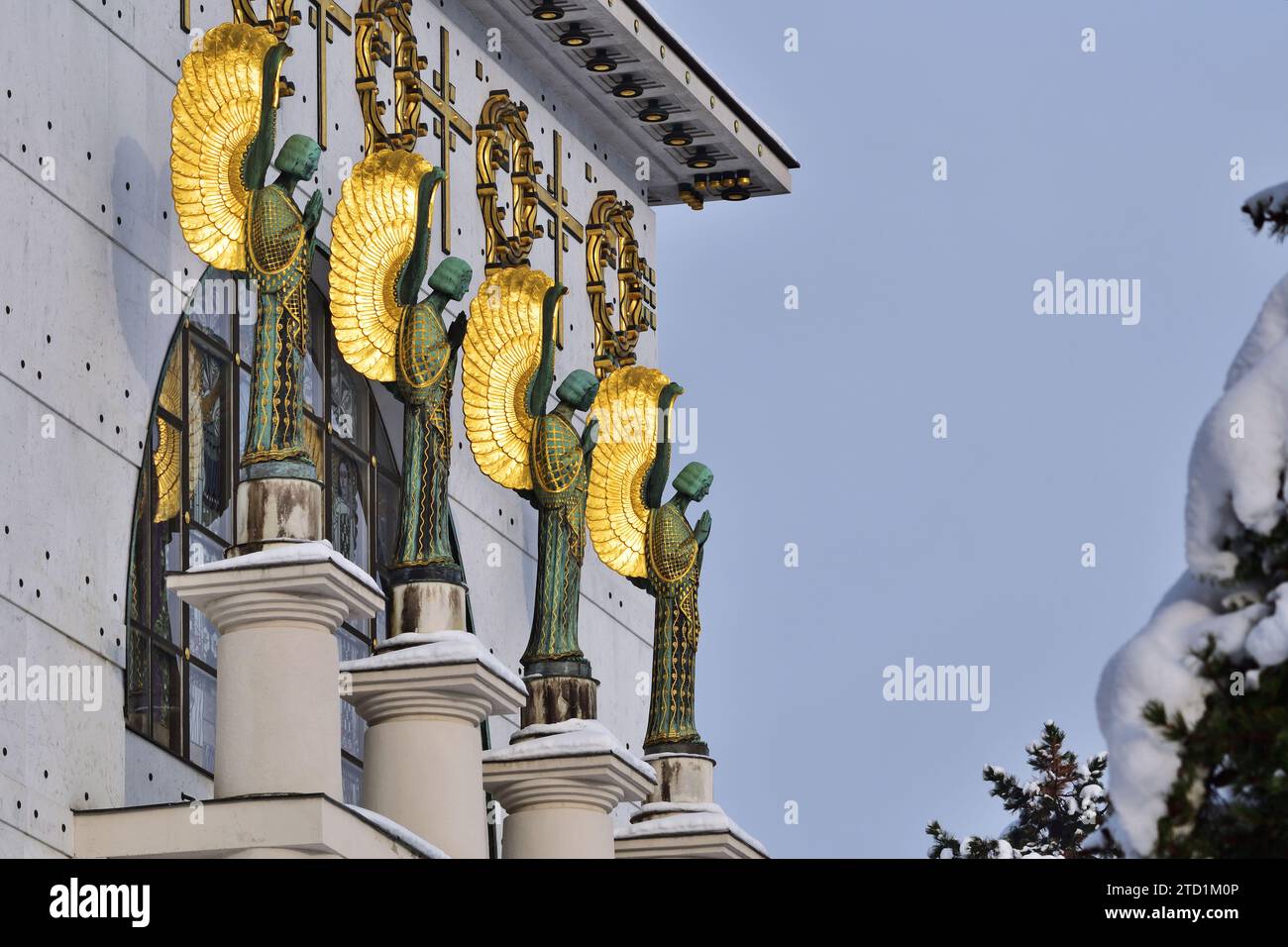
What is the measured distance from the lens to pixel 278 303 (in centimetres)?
1981

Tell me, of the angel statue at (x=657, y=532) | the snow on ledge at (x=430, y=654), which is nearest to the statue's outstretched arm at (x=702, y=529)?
the angel statue at (x=657, y=532)

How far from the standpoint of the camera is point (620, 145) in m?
29.7

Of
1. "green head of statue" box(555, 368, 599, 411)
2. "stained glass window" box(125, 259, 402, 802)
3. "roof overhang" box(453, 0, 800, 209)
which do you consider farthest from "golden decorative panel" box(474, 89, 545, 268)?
"stained glass window" box(125, 259, 402, 802)

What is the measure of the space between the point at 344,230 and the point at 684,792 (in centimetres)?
556

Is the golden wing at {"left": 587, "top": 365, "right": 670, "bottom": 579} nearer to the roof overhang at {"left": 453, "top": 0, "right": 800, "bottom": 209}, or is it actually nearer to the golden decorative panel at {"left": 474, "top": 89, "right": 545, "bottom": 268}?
the golden decorative panel at {"left": 474, "top": 89, "right": 545, "bottom": 268}

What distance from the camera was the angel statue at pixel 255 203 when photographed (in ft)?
64.3

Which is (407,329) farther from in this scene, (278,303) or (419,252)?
(278,303)

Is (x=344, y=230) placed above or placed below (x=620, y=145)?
below

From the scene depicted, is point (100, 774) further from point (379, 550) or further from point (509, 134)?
point (509, 134)

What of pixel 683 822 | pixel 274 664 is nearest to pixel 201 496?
pixel 274 664

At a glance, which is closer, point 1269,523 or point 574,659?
point 1269,523

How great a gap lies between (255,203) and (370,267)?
2.07 meters
